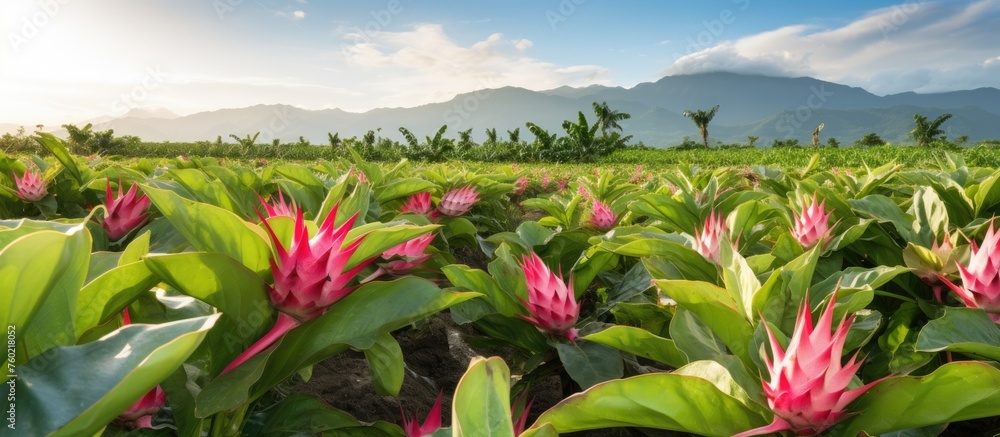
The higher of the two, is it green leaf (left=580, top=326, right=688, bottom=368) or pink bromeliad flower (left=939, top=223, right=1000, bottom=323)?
pink bromeliad flower (left=939, top=223, right=1000, bottom=323)

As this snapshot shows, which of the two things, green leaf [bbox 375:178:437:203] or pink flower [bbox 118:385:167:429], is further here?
green leaf [bbox 375:178:437:203]

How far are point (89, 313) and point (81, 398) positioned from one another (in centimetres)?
29

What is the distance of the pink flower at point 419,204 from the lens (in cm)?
263

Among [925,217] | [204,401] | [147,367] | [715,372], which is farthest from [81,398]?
[925,217]

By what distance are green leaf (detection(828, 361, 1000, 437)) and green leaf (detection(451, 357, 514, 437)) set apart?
0.55 meters

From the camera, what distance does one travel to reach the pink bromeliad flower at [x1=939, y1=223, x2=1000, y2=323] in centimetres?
114

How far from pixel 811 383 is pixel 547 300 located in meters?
0.68

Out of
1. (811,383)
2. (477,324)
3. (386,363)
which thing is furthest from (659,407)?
(477,324)

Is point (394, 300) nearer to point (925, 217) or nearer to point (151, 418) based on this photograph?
point (151, 418)

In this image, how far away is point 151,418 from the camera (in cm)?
100

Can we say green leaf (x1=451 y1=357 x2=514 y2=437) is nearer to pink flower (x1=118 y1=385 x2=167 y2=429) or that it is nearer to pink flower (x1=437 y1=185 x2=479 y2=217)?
pink flower (x1=118 y1=385 x2=167 y2=429)

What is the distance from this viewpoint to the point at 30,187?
7.55ft

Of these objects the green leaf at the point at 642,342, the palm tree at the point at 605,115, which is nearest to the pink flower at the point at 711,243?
the green leaf at the point at 642,342

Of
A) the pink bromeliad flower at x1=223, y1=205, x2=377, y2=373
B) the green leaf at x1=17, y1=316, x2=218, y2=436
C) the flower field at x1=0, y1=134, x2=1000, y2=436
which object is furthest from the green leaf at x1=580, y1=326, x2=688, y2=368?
the green leaf at x1=17, y1=316, x2=218, y2=436
